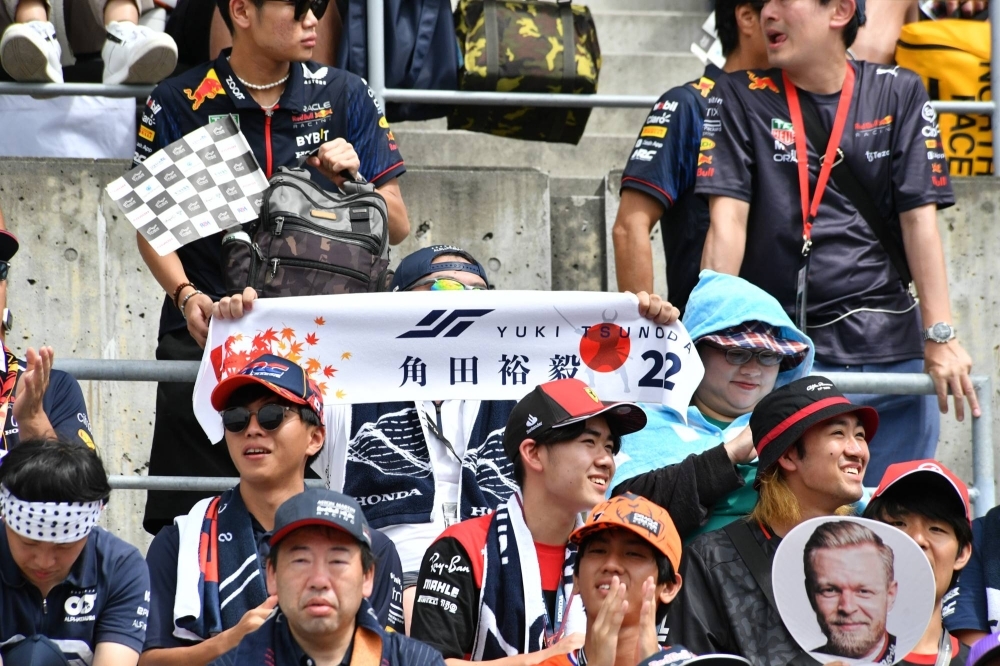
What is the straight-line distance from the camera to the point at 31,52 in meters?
6.81

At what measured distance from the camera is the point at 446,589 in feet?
15.1

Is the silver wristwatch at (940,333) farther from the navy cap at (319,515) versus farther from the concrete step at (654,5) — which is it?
the concrete step at (654,5)

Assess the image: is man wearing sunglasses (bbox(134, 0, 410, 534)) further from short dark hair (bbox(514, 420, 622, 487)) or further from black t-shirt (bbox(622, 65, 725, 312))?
short dark hair (bbox(514, 420, 622, 487))

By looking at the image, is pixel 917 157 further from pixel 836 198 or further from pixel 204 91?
pixel 204 91

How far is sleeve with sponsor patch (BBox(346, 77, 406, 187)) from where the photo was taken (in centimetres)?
629

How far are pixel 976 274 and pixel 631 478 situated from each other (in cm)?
295

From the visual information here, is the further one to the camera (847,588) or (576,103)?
(576,103)

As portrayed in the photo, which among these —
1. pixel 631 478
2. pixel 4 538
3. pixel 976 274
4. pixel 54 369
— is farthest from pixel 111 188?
pixel 976 274

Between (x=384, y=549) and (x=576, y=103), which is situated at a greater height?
(x=576, y=103)

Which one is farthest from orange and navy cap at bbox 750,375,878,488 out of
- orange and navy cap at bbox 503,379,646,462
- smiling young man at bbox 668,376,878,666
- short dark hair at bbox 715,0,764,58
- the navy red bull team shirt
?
short dark hair at bbox 715,0,764,58

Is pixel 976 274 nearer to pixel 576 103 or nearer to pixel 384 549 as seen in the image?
pixel 576 103

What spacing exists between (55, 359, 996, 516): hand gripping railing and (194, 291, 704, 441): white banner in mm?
169

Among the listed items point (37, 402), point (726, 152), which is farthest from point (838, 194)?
point (37, 402)

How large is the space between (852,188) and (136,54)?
2.70 meters
